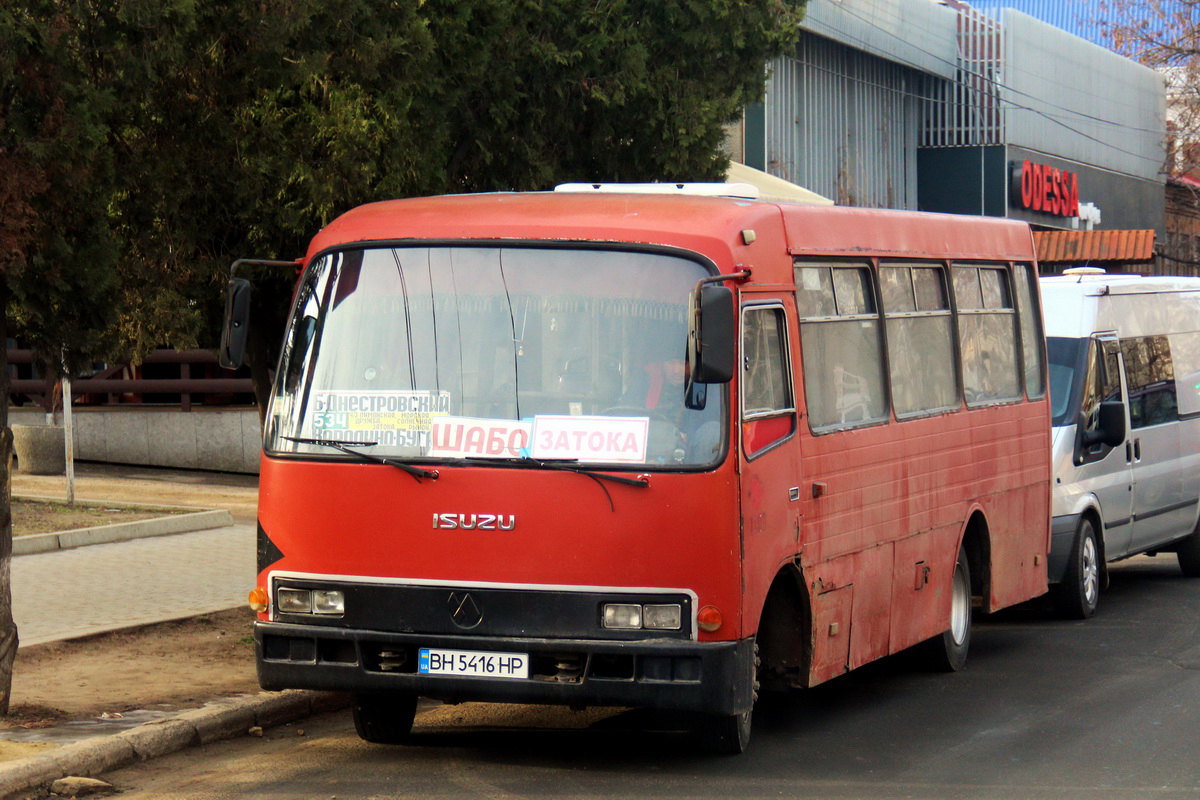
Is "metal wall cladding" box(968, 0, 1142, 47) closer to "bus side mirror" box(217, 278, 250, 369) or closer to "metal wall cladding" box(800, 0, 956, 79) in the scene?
"metal wall cladding" box(800, 0, 956, 79)

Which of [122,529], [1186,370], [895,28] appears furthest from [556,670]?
[895,28]

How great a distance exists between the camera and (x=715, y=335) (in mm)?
6621

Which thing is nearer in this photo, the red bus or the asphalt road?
the red bus

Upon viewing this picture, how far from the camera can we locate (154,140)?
8.80 m

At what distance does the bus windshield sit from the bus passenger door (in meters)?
0.29

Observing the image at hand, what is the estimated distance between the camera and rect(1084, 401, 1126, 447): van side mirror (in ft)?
41.5

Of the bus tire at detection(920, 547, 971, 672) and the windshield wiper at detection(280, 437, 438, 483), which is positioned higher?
the windshield wiper at detection(280, 437, 438, 483)

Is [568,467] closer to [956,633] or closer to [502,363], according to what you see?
[502,363]

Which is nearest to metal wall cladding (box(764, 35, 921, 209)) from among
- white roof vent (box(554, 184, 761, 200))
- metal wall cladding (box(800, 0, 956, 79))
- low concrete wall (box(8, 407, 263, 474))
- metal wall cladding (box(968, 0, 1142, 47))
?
metal wall cladding (box(800, 0, 956, 79))

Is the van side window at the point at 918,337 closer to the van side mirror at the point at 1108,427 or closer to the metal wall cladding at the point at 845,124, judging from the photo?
the van side mirror at the point at 1108,427

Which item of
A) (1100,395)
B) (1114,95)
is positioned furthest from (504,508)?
(1114,95)

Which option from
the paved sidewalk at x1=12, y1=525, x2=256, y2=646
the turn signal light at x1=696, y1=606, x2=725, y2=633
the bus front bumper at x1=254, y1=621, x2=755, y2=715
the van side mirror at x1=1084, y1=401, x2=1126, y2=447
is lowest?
the paved sidewalk at x1=12, y1=525, x2=256, y2=646

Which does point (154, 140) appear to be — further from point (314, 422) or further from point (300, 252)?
point (314, 422)

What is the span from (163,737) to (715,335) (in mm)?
3202
